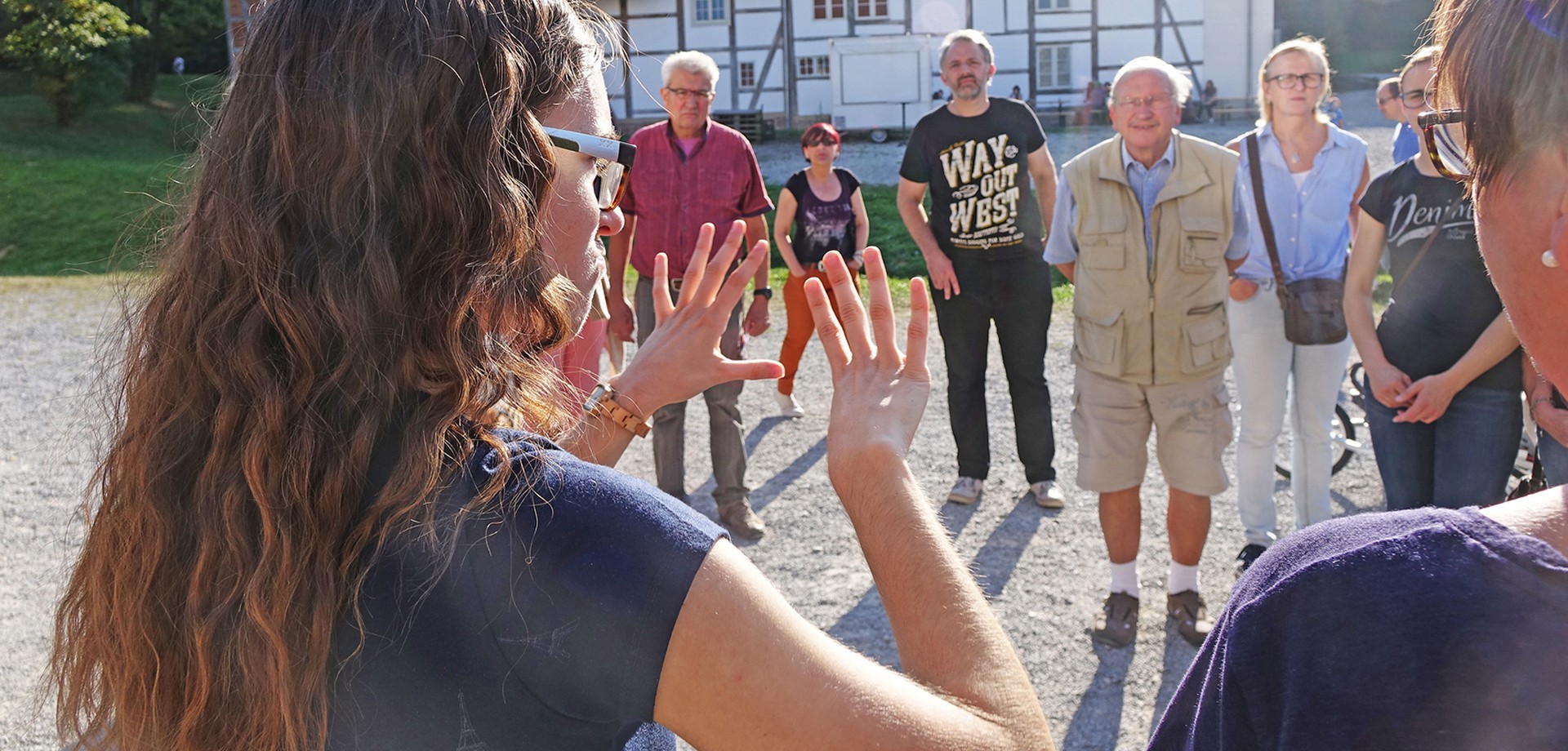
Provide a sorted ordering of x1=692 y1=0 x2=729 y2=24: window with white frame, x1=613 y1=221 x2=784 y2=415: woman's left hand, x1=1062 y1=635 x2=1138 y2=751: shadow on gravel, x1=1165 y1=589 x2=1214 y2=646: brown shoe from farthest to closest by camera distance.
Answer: x1=692 y1=0 x2=729 y2=24: window with white frame → x1=1165 y1=589 x2=1214 y2=646: brown shoe → x1=1062 y1=635 x2=1138 y2=751: shadow on gravel → x1=613 y1=221 x2=784 y2=415: woman's left hand

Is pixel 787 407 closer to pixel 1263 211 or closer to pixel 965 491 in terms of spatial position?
pixel 965 491

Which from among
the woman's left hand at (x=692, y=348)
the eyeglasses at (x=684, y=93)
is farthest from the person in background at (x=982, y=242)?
the woman's left hand at (x=692, y=348)

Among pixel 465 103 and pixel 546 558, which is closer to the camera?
pixel 546 558

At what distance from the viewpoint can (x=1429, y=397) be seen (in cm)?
373

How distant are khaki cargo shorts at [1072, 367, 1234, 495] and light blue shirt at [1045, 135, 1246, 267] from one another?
477 millimetres

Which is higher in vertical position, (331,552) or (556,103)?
(556,103)

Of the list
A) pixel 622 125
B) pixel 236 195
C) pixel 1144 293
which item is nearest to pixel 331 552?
pixel 236 195

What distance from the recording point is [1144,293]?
419 centimetres

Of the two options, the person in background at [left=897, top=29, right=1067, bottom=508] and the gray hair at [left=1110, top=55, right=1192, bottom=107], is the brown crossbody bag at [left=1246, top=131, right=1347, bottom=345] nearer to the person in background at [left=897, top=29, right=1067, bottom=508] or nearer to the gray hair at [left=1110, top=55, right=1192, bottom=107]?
the gray hair at [left=1110, top=55, right=1192, bottom=107]

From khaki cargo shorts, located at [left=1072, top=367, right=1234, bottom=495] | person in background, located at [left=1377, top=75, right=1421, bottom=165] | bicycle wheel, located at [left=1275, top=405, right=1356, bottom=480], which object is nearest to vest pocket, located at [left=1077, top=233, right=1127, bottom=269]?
khaki cargo shorts, located at [left=1072, top=367, right=1234, bottom=495]

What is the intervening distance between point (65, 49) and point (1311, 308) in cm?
2902

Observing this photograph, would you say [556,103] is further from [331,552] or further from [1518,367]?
[1518,367]

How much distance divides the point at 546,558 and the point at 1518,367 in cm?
364

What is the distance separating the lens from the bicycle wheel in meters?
5.81
